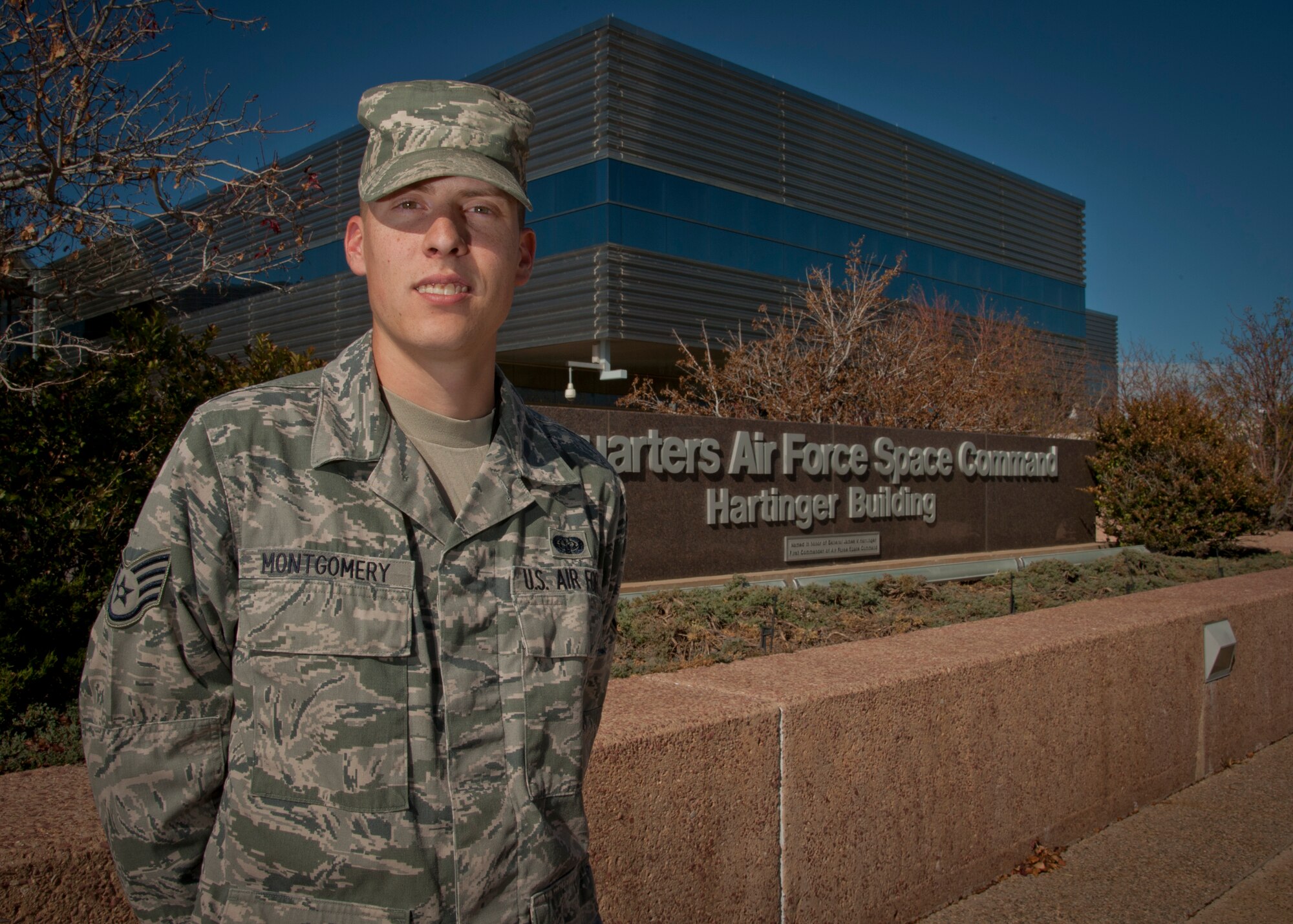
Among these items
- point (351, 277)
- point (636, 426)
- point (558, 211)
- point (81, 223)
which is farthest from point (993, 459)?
point (351, 277)

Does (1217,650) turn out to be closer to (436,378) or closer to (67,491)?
(436,378)

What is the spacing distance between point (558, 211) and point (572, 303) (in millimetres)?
2230

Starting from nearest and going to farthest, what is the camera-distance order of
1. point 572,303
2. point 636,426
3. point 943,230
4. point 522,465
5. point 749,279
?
1. point 522,465
2. point 636,426
3. point 572,303
4. point 749,279
5. point 943,230

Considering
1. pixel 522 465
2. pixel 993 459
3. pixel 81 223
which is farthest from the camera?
pixel 993 459

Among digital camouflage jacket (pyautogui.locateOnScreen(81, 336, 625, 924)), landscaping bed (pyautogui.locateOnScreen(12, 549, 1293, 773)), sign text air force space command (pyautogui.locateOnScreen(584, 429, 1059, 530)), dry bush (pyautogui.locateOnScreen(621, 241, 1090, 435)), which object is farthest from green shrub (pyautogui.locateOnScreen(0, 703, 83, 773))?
dry bush (pyautogui.locateOnScreen(621, 241, 1090, 435))

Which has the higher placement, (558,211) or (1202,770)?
(558,211)

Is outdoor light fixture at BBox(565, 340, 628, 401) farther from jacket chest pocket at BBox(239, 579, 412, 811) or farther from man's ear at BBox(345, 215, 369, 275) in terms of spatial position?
jacket chest pocket at BBox(239, 579, 412, 811)

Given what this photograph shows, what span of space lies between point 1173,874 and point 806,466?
7104mm

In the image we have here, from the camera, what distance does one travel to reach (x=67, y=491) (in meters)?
3.59

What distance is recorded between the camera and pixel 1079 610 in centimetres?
476

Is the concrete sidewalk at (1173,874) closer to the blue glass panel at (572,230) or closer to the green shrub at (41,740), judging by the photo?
the green shrub at (41,740)

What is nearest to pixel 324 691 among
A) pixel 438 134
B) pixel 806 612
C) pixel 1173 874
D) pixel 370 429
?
pixel 370 429

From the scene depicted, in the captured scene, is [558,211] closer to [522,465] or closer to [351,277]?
[351,277]

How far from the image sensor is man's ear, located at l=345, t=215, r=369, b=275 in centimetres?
161
